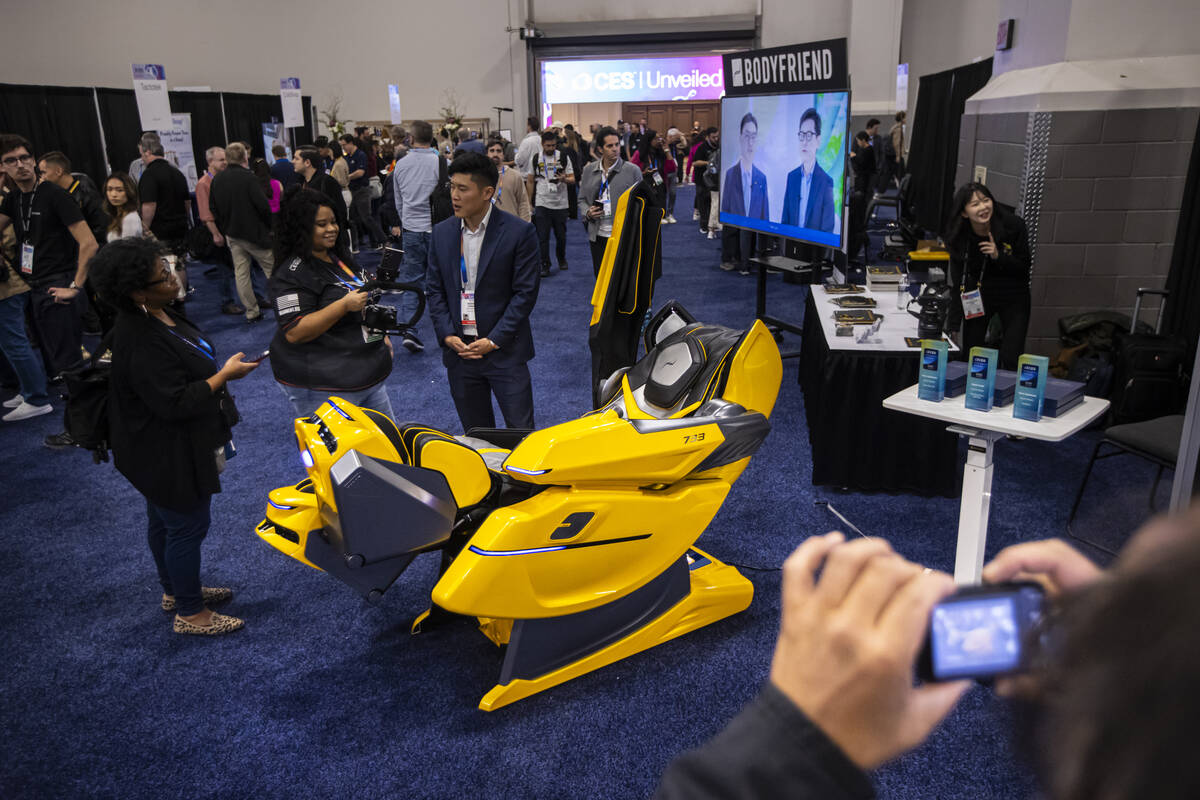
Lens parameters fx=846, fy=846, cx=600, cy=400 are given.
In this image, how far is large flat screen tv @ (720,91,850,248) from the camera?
5203 mm

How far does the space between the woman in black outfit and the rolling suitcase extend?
0.51m

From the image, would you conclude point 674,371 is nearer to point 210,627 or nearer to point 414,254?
point 210,627

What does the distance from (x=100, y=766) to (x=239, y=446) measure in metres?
2.52

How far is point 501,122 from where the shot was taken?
16.9m

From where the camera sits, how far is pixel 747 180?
636 centimetres

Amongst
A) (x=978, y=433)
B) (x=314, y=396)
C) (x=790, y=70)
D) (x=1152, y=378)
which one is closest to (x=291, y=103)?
(x=790, y=70)

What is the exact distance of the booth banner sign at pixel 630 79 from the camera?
1702 cm

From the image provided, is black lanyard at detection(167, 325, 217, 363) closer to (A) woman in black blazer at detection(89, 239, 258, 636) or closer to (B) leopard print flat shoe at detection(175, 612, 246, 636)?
(A) woman in black blazer at detection(89, 239, 258, 636)

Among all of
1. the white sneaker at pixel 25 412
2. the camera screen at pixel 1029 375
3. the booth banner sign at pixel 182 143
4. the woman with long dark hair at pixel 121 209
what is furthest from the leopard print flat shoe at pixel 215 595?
the booth banner sign at pixel 182 143

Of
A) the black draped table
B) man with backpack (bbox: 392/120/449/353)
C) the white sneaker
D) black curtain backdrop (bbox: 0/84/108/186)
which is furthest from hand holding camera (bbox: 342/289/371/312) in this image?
black curtain backdrop (bbox: 0/84/108/186)

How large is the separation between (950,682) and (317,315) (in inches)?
116

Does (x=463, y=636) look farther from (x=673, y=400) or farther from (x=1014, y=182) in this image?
(x=1014, y=182)

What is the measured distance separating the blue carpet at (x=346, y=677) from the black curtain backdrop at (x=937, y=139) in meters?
6.54

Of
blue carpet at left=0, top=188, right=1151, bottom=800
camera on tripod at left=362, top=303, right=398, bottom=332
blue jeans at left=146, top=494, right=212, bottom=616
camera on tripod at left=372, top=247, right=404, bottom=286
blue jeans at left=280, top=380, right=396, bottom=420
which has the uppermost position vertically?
camera on tripod at left=372, top=247, right=404, bottom=286
